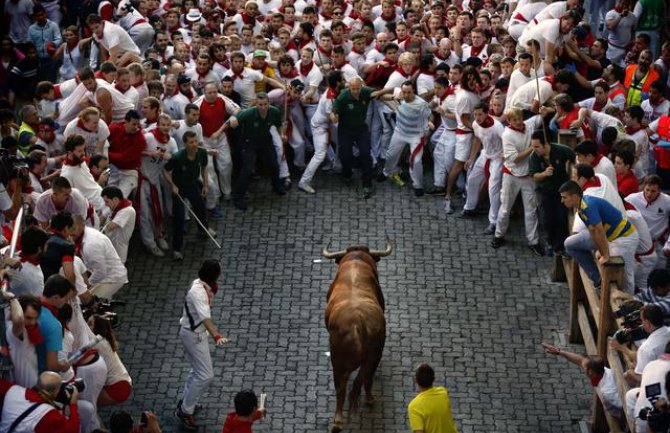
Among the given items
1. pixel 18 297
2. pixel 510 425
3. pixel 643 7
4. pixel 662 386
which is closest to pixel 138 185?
pixel 18 297

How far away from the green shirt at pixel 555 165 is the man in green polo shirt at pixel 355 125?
3121 millimetres

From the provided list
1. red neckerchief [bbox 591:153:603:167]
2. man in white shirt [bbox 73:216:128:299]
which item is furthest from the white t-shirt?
red neckerchief [bbox 591:153:603:167]

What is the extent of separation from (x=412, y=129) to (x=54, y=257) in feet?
23.2

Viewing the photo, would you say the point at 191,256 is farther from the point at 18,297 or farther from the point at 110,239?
the point at 18,297

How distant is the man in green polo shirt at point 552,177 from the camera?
15430 millimetres

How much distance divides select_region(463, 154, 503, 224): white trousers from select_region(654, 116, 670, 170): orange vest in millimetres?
2220

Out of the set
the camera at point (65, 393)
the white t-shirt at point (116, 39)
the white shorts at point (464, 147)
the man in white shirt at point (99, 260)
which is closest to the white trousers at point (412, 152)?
the white shorts at point (464, 147)

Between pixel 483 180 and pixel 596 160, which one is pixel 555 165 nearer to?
pixel 596 160

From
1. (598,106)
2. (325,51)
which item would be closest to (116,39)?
(325,51)

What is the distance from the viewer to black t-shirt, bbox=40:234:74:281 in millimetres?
12625

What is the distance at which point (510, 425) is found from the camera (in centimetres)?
Answer: 1294

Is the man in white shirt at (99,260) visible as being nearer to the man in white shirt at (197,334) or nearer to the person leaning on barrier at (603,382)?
the man in white shirt at (197,334)

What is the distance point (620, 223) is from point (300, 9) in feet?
35.2

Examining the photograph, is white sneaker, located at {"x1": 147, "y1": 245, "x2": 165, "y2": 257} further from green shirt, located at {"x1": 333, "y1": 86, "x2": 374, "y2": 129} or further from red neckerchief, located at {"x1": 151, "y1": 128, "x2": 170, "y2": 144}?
green shirt, located at {"x1": 333, "y1": 86, "x2": 374, "y2": 129}
